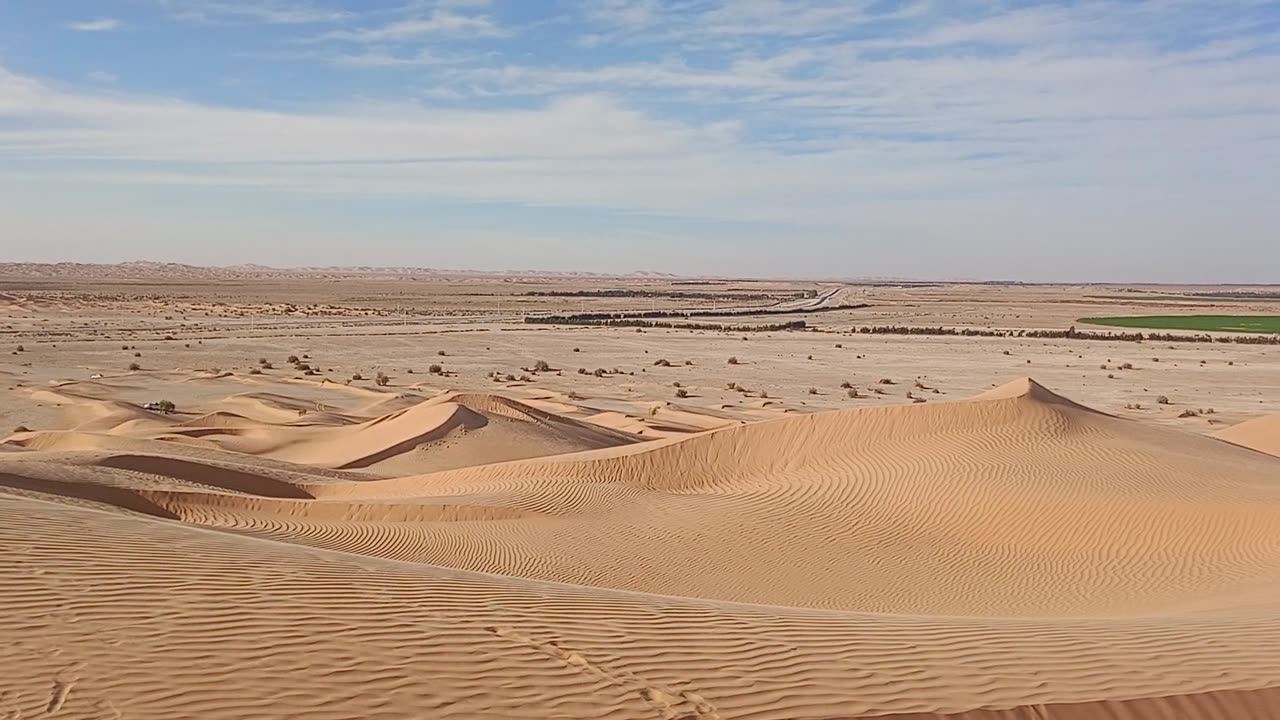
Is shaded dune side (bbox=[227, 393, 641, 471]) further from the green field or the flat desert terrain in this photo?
the green field

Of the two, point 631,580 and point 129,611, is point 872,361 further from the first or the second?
point 129,611

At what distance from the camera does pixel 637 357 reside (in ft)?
168

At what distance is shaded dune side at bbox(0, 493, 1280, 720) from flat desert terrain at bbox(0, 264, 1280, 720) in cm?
3

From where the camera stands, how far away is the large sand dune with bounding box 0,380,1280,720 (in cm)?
598

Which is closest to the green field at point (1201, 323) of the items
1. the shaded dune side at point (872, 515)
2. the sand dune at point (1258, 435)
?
the sand dune at point (1258, 435)

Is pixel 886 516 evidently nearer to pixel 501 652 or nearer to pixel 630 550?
pixel 630 550

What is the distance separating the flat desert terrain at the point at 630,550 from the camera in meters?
6.04

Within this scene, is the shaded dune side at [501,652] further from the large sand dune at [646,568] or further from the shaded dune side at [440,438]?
the shaded dune side at [440,438]

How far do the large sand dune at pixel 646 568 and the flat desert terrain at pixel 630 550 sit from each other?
42mm

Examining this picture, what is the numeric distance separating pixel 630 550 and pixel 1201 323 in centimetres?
8168

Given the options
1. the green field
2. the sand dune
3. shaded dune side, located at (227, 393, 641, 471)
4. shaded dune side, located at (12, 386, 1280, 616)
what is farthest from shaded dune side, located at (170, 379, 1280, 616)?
the green field

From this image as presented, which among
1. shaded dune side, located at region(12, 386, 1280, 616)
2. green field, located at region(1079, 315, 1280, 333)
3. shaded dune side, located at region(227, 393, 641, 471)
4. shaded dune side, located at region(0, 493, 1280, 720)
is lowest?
shaded dune side, located at region(227, 393, 641, 471)

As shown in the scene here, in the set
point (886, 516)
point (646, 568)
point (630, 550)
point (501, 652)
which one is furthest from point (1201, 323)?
point (501, 652)

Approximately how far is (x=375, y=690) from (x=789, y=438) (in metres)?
15.1
